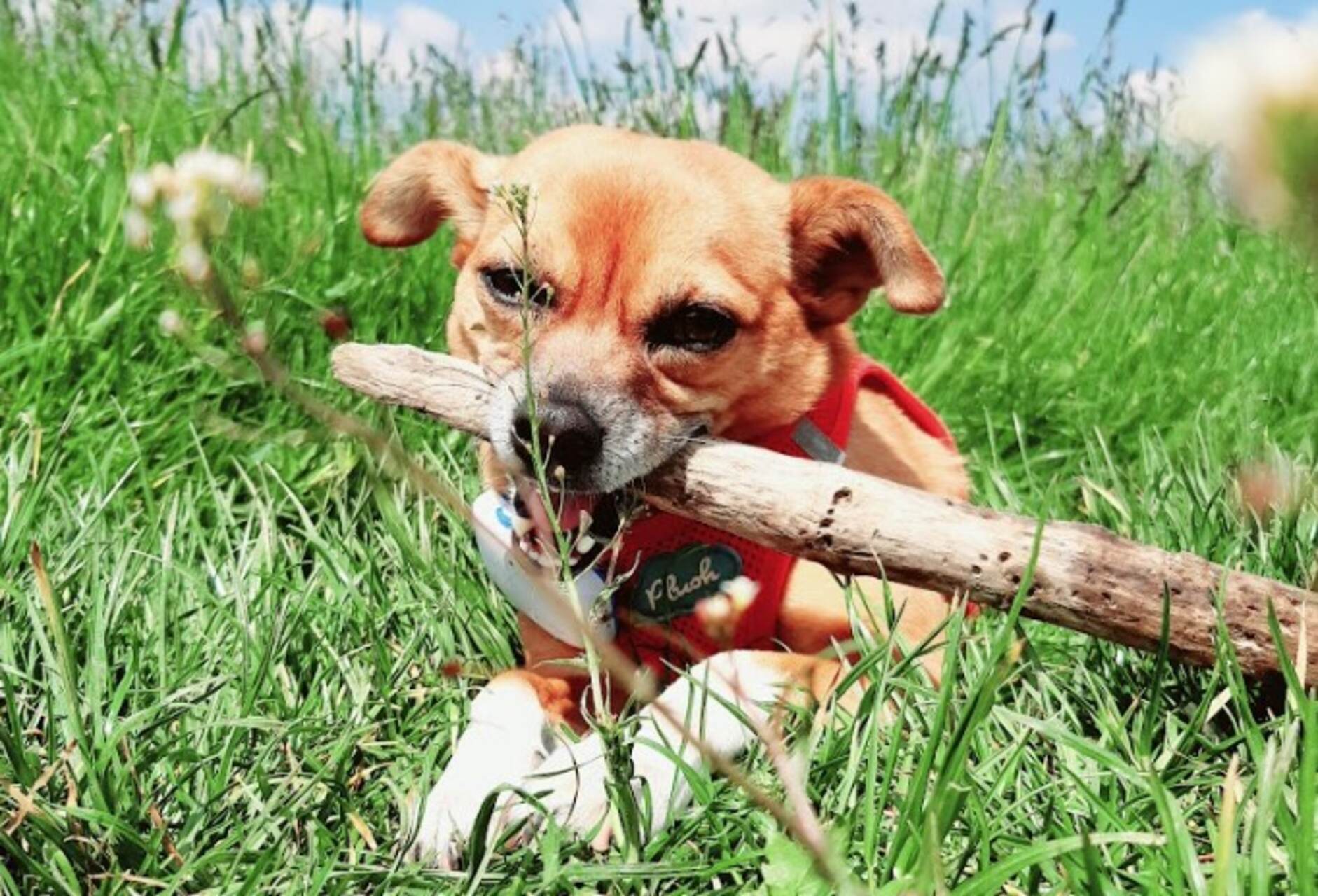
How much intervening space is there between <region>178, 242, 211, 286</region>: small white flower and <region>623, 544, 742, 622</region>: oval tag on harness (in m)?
1.69

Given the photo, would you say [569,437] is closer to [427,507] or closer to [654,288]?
[654,288]

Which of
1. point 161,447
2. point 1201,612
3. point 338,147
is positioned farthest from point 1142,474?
point 338,147

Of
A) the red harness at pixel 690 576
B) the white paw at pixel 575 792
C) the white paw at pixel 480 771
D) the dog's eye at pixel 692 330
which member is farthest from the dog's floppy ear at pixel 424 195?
the white paw at pixel 575 792

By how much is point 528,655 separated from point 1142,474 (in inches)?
70.8

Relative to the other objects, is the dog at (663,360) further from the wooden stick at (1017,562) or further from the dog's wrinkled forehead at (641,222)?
the wooden stick at (1017,562)

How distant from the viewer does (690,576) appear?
2.56m

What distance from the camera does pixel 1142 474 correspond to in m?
→ 3.50

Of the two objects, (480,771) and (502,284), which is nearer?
(480,771)

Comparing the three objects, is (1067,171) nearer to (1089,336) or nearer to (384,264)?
(1089,336)

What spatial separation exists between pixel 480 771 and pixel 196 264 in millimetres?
1480

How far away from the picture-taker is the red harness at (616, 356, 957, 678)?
255cm

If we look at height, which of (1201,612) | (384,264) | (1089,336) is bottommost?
(1089,336)

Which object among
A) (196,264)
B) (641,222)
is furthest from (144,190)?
(641,222)

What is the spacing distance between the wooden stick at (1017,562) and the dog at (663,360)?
8.3 inches
